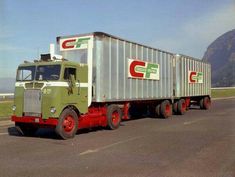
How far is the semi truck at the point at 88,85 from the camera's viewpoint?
1310 cm

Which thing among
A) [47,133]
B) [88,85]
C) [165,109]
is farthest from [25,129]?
[165,109]

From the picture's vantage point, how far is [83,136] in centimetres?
1384

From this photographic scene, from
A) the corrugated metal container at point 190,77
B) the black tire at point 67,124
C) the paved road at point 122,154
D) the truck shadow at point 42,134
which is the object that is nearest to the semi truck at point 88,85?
the black tire at point 67,124

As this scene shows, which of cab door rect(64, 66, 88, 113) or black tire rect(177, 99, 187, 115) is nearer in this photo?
cab door rect(64, 66, 88, 113)

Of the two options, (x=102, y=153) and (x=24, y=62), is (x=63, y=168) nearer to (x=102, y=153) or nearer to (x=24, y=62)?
(x=102, y=153)

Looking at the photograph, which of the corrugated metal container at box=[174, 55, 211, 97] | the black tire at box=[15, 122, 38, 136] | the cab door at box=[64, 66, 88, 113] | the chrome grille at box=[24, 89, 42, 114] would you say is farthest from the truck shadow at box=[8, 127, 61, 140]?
the corrugated metal container at box=[174, 55, 211, 97]

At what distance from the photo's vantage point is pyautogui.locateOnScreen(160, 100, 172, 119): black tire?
21.5 m

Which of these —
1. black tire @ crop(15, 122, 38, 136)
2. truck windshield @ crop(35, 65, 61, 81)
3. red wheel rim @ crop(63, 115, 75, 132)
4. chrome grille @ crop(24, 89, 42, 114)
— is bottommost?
black tire @ crop(15, 122, 38, 136)

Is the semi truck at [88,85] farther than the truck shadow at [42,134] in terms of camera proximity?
No

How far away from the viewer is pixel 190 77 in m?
25.9

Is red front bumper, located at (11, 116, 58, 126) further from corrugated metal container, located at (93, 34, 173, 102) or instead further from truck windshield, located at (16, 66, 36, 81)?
corrugated metal container, located at (93, 34, 173, 102)

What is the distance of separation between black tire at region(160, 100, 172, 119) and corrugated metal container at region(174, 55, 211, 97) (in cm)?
138

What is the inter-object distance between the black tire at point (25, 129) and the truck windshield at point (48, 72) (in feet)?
6.17

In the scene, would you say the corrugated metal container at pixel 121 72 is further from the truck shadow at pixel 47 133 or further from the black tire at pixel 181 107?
the black tire at pixel 181 107
